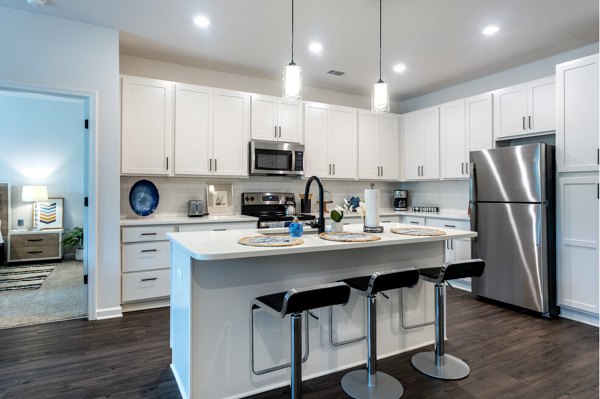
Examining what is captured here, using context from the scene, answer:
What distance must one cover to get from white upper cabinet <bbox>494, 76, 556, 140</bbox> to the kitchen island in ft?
7.30

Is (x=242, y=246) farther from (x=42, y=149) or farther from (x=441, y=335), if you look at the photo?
(x=42, y=149)

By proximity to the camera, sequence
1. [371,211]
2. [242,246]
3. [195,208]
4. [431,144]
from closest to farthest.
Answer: [242,246]
[371,211]
[195,208]
[431,144]

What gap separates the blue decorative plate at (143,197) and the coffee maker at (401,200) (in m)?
3.71

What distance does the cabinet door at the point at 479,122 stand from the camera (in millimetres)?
4281

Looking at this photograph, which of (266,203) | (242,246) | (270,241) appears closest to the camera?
(242,246)

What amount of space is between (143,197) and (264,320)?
2.58m

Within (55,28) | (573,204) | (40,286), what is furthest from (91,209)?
(573,204)

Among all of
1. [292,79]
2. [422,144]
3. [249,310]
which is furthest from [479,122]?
[249,310]

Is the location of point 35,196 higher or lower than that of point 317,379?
higher

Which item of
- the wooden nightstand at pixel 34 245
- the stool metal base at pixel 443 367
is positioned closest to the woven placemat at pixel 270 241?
the stool metal base at pixel 443 367

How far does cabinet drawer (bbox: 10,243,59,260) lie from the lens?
5.62m

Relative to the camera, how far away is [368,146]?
5.31 m

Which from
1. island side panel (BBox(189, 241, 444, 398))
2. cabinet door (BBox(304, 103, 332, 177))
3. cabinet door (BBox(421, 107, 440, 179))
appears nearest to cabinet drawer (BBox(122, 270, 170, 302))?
island side panel (BBox(189, 241, 444, 398))

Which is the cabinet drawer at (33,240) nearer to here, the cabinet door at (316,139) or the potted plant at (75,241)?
the potted plant at (75,241)
